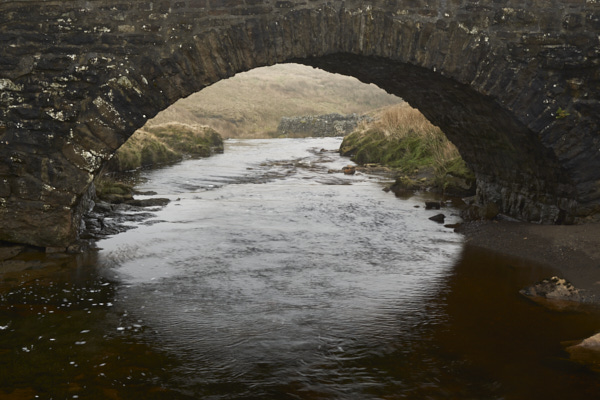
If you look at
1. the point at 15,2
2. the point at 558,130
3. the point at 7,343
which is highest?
the point at 15,2

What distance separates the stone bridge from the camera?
6.90m

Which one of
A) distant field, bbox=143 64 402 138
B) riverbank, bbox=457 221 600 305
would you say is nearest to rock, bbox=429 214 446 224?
riverbank, bbox=457 221 600 305

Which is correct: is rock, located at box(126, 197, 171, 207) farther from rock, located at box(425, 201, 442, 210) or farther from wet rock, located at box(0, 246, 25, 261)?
rock, located at box(425, 201, 442, 210)

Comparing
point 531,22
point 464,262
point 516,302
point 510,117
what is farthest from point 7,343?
point 531,22

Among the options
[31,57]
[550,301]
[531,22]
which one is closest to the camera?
[550,301]

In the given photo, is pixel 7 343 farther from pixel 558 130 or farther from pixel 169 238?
pixel 558 130

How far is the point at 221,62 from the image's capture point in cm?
711

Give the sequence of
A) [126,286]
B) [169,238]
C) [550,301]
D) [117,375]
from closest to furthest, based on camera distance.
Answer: [117,375] < [550,301] < [126,286] < [169,238]

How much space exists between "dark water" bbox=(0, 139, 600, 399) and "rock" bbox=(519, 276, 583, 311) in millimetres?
173

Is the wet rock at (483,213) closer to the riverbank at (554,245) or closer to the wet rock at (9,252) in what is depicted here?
the riverbank at (554,245)

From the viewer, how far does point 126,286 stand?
645 cm

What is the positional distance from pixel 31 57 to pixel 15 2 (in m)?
0.66

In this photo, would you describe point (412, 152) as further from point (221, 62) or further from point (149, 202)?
point (221, 62)

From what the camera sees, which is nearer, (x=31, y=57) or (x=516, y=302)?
(x=516, y=302)
